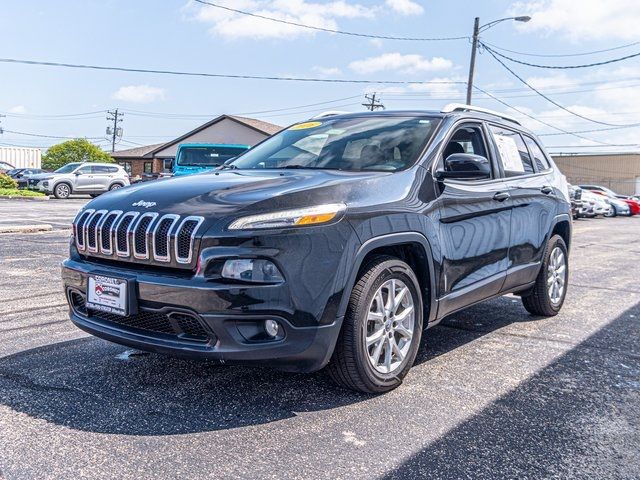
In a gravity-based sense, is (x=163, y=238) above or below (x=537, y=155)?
below

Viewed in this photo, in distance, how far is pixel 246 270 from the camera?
3020 millimetres

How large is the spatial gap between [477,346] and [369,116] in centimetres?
192

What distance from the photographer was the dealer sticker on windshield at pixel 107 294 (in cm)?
322

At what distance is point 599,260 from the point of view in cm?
1070

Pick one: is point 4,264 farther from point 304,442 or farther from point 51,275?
point 304,442

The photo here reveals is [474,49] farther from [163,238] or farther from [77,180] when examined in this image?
[163,238]

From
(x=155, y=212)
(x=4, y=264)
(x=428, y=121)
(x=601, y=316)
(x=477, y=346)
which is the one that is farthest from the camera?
(x=4, y=264)

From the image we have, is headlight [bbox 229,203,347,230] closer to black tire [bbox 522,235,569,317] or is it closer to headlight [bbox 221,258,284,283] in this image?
headlight [bbox 221,258,284,283]

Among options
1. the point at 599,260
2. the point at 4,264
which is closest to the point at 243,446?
the point at 4,264

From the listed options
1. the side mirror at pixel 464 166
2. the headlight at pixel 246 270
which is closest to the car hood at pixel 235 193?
the headlight at pixel 246 270

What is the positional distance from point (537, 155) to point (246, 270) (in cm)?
373

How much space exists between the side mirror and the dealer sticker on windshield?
2068 millimetres

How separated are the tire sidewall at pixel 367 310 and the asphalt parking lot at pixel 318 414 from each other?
0.10 meters

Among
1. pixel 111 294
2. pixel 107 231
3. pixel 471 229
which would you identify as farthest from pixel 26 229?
pixel 471 229
